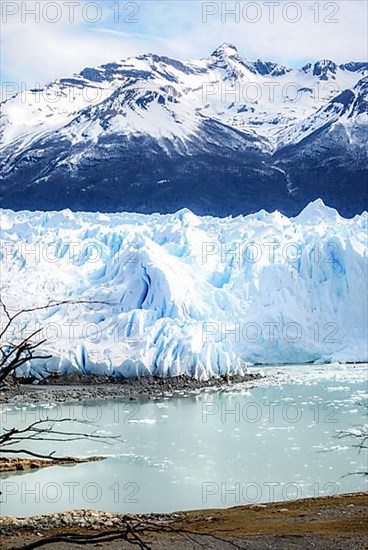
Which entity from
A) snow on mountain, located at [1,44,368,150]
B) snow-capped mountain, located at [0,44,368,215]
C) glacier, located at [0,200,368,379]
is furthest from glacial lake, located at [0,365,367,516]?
snow on mountain, located at [1,44,368,150]

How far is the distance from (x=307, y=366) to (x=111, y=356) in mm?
5571

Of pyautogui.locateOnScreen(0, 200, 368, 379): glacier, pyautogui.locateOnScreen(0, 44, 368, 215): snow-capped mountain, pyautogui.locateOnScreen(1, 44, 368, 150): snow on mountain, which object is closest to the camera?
pyautogui.locateOnScreen(0, 200, 368, 379): glacier

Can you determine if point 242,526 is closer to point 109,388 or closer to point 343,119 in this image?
point 109,388

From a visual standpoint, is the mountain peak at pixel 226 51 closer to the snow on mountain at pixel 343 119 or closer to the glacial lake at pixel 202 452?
the snow on mountain at pixel 343 119

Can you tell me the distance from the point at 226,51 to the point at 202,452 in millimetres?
83313

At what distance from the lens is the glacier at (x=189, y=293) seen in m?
17.6

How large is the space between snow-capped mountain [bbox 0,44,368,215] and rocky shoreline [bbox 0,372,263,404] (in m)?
32.0

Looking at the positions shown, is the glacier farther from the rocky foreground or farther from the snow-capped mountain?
the snow-capped mountain

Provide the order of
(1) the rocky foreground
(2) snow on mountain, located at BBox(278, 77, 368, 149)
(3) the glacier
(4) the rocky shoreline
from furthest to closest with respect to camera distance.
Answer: (2) snow on mountain, located at BBox(278, 77, 368, 149)
(3) the glacier
(4) the rocky shoreline
(1) the rocky foreground

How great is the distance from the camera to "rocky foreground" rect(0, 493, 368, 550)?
646cm

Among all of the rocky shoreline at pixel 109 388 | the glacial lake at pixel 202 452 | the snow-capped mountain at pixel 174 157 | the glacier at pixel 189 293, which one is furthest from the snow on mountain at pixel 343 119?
the glacial lake at pixel 202 452

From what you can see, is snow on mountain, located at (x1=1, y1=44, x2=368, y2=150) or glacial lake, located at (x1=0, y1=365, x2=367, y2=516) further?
snow on mountain, located at (x1=1, y1=44, x2=368, y2=150)

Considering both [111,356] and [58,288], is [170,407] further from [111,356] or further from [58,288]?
[58,288]

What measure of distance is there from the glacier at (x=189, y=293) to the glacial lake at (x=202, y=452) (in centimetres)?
211
